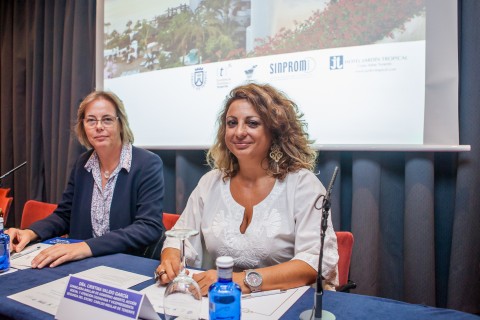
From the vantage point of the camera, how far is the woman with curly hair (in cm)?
137

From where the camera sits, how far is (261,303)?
1031 mm

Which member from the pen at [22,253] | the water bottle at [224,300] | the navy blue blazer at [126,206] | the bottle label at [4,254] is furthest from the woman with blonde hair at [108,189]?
the water bottle at [224,300]

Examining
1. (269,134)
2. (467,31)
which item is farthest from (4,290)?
(467,31)

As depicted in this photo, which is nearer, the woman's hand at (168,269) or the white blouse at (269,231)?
the woman's hand at (168,269)

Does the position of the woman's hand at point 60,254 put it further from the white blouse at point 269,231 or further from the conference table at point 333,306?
the white blouse at point 269,231

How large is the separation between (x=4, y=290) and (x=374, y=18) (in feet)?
6.56

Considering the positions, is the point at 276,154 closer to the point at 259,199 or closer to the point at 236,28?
the point at 259,199

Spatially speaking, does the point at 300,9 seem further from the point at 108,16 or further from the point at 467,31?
the point at 108,16

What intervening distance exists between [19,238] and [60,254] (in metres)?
0.36

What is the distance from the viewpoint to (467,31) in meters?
1.88

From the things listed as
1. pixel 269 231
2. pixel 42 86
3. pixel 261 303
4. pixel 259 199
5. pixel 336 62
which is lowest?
pixel 261 303

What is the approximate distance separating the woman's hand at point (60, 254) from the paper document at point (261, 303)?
420mm

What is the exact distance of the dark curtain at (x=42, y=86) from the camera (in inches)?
125

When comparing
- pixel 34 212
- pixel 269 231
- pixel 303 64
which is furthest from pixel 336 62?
pixel 34 212
